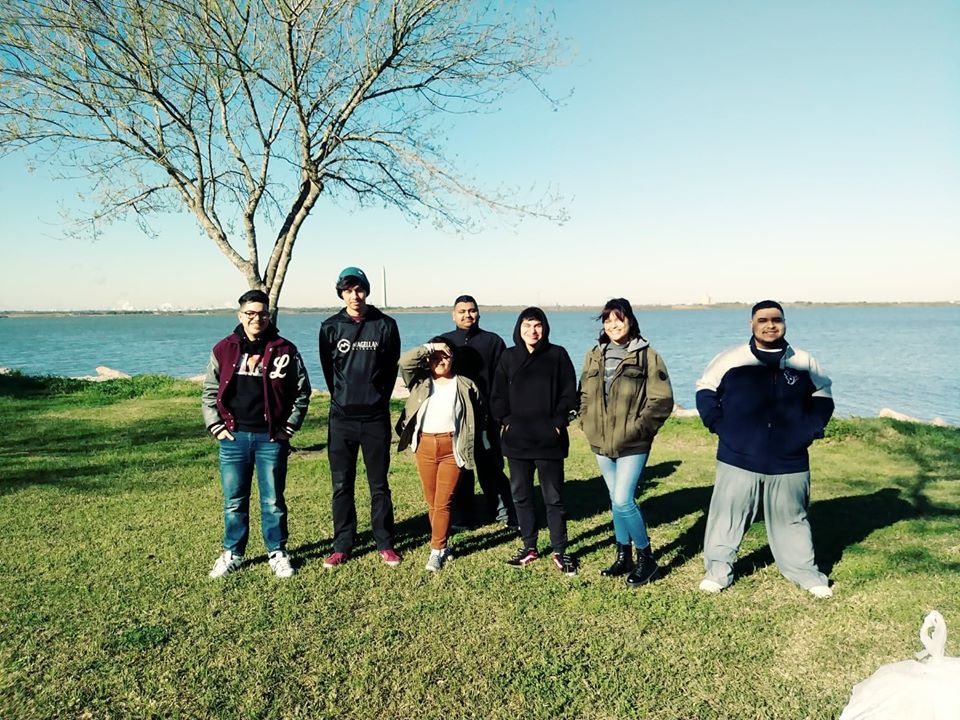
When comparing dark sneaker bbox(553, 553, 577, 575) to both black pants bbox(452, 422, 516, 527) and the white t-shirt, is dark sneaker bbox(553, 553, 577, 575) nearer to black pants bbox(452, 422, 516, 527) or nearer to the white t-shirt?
black pants bbox(452, 422, 516, 527)

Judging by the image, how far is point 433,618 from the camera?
4.13m

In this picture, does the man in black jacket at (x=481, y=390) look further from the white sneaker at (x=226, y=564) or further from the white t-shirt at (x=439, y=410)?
the white sneaker at (x=226, y=564)

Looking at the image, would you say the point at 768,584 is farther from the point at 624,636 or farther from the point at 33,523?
the point at 33,523

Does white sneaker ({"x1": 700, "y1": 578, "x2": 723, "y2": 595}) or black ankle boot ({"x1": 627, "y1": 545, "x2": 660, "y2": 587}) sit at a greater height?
black ankle boot ({"x1": 627, "y1": 545, "x2": 660, "y2": 587})

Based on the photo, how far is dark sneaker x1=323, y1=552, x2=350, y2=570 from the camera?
500 centimetres

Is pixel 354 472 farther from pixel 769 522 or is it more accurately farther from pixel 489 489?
pixel 769 522

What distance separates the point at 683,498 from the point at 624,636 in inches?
145

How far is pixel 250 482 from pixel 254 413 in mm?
575

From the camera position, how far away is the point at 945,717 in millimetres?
1461

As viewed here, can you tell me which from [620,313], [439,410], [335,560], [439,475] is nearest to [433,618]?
[439,475]

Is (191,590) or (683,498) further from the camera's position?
(683,498)

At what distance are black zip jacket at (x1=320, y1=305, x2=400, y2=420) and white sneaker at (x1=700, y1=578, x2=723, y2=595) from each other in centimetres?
284

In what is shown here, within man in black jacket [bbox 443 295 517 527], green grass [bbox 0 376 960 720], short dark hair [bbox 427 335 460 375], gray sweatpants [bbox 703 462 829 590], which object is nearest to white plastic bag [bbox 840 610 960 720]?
green grass [bbox 0 376 960 720]

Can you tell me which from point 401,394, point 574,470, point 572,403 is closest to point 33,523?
point 572,403
